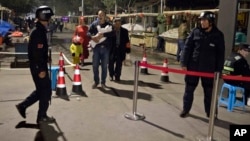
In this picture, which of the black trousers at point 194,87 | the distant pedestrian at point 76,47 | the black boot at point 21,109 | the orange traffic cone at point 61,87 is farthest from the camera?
the distant pedestrian at point 76,47

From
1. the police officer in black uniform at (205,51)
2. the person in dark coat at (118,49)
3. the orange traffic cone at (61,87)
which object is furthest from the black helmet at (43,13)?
the person in dark coat at (118,49)

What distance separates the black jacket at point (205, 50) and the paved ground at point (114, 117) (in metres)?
1.00

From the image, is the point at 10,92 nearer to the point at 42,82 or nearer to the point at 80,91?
the point at 80,91

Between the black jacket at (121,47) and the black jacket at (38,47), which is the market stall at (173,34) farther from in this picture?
the black jacket at (38,47)

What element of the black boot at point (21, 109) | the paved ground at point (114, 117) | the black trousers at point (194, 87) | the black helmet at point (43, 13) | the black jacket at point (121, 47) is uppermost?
the black helmet at point (43, 13)

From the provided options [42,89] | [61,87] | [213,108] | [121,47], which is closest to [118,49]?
[121,47]

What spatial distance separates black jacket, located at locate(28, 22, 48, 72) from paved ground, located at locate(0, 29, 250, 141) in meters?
1.02

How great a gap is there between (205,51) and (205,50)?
0.02 m

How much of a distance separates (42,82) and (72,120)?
0.89m

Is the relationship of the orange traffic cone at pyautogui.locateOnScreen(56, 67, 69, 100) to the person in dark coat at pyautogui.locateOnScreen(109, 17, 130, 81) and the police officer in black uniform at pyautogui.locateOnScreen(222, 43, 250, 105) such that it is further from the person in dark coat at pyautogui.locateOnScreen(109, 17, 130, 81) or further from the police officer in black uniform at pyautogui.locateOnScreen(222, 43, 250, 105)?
the police officer in black uniform at pyautogui.locateOnScreen(222, 43, 250, 105)

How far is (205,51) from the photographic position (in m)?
5.68

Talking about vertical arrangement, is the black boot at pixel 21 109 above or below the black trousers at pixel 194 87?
below

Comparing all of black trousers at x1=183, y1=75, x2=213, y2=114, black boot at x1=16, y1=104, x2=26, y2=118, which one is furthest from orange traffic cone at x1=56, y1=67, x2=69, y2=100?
black trousers at x1=183, y1=75, x2=213, y2=114

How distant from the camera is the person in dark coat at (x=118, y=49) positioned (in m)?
9.33
